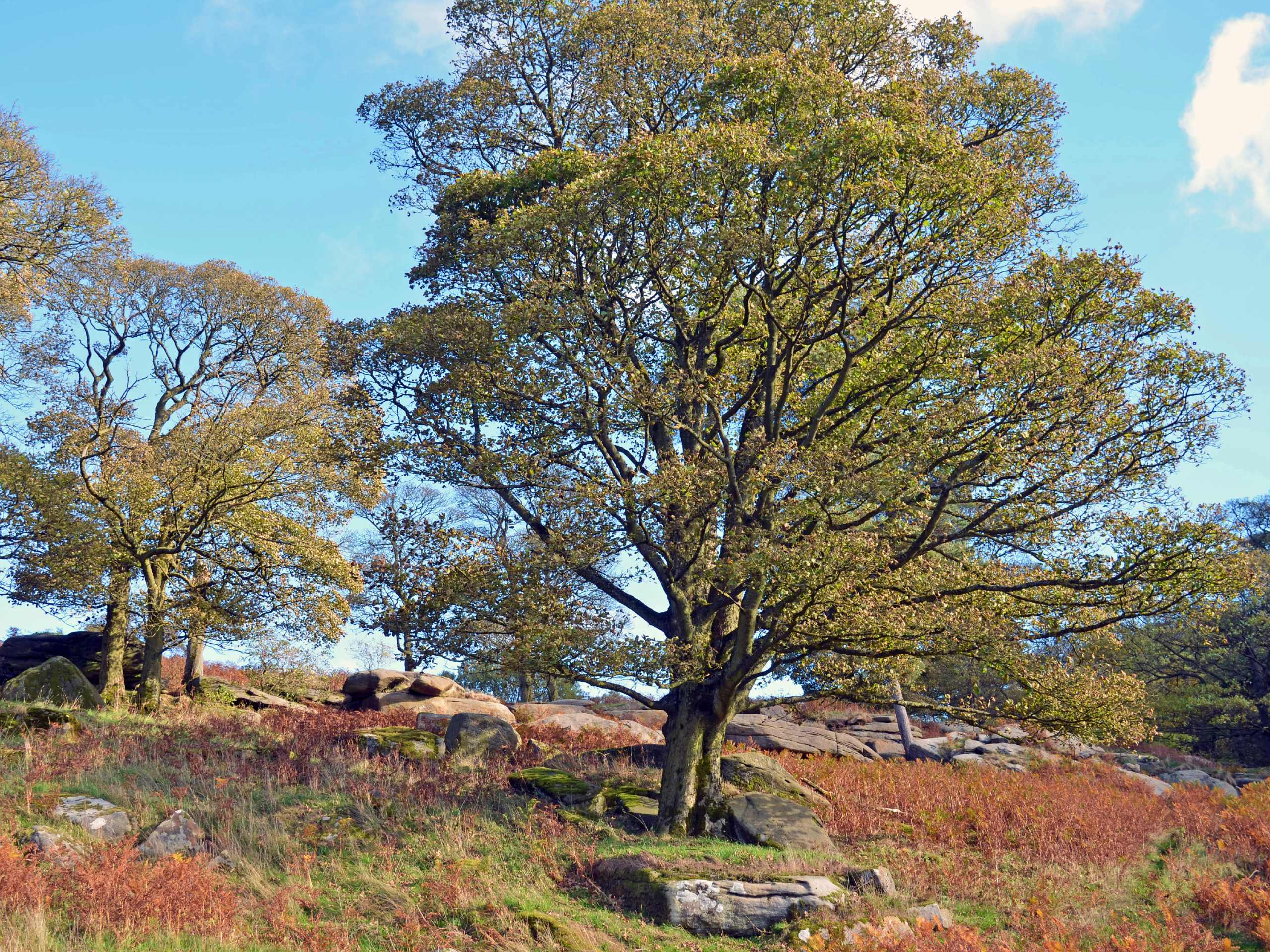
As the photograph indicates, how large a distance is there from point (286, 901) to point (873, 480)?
9819mm

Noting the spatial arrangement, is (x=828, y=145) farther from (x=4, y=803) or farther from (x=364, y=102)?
(x=4, y=803)

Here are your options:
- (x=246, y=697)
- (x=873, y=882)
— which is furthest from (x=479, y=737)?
(x=246, y=697)

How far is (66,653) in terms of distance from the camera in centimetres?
2992

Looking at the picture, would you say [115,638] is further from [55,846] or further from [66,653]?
[55,846]

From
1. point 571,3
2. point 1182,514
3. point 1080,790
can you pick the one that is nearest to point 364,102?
point 571,3

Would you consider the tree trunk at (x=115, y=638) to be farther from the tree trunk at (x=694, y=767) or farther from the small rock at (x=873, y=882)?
the small rock at (x=873, y=882)

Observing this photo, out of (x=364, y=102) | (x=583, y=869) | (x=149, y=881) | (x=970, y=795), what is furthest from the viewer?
(x=364, y=102)

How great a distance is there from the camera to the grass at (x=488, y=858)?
32.5 ft

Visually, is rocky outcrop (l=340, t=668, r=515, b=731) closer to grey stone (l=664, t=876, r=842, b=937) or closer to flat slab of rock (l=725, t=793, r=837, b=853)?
flat slab of rock (l=725, t=793, r=837, b=853)

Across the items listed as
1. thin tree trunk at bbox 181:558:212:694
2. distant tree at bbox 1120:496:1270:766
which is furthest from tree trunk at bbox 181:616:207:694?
distant tree at bbox 1120:496:1270:766

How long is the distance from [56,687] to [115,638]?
325cm

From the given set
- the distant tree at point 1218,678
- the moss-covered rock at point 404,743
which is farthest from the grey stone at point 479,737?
the distant tree at point 1218,678

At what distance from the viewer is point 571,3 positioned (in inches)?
790

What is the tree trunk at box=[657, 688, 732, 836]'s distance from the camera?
51.9ft
